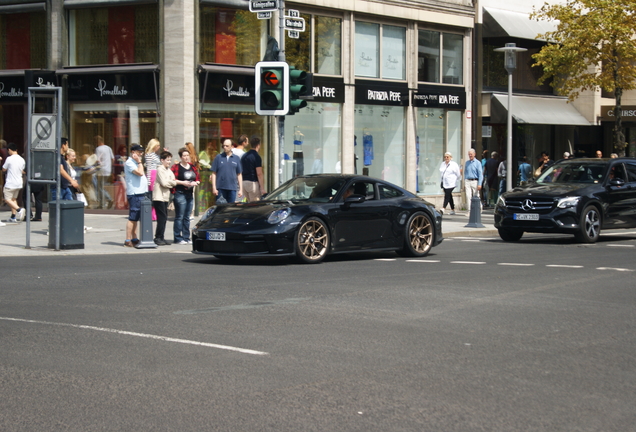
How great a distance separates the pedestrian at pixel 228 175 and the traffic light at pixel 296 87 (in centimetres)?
174

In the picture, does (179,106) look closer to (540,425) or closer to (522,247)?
(522,247)

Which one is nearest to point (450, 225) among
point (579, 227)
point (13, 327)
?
point (579, 227)

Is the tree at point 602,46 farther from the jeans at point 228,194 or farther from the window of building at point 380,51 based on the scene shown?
the jeans at point 228,194

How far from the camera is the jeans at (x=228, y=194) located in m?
17.8

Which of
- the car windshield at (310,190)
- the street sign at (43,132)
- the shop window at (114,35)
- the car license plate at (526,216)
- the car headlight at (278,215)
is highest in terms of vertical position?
the shop window at (114,35)

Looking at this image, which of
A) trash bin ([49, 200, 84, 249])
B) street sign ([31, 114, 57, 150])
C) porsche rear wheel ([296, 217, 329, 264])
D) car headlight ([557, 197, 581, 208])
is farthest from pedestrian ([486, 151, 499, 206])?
street sign ([31, 114, 57, 150])

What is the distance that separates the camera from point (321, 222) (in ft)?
45.2

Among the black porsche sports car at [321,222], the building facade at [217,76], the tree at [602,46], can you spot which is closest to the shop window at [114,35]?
the building facade at [217,76]

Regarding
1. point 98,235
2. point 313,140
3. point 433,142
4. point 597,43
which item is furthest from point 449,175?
point 98,235

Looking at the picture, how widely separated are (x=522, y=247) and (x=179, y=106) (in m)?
10.0

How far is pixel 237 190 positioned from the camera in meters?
17.9

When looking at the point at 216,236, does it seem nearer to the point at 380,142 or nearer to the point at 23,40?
the point at 23,40

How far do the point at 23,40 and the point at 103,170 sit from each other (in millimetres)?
4423

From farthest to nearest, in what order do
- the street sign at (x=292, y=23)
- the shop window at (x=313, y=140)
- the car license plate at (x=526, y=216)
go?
the shop window at (x=313, y=140) < the car license plate at (x=526, y=216) < the street sign at (x=292, y=23)
